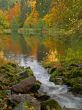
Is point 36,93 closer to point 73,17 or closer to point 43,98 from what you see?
point 43,98

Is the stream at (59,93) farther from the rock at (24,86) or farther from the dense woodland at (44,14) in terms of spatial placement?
the dense woodland at (44,14)

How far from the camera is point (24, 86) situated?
2323cm

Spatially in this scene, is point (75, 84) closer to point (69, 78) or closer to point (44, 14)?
point (69, 78)

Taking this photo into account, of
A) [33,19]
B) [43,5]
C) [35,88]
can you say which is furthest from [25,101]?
[33,19]

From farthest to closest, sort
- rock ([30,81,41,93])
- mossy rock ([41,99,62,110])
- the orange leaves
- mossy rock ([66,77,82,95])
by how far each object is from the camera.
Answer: the orange leaves < mossy rock ([66,77,82,95]) < rock ([30,81,41,93]) < mossy rock ([41,99,62,110])

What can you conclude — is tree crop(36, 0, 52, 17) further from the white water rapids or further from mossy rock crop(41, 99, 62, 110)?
mossy rock crop(41, 99, 62, 110)

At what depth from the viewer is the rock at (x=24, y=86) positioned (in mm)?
22781

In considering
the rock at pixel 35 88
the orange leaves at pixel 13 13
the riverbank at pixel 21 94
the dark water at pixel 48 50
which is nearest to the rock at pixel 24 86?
the riverbank at pixel 21 94

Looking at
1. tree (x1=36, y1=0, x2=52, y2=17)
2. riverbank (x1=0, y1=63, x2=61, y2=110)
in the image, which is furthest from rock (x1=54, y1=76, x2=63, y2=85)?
tree (x1=36, y1=0, x2=52, y2=17)

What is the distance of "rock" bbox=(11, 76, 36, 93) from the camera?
22781 millimetres

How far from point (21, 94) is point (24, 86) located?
9.31 ft

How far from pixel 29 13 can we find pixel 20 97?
12461 centimetres

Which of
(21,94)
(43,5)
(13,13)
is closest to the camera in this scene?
(21,94)

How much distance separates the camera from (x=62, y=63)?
35625 millimetres
